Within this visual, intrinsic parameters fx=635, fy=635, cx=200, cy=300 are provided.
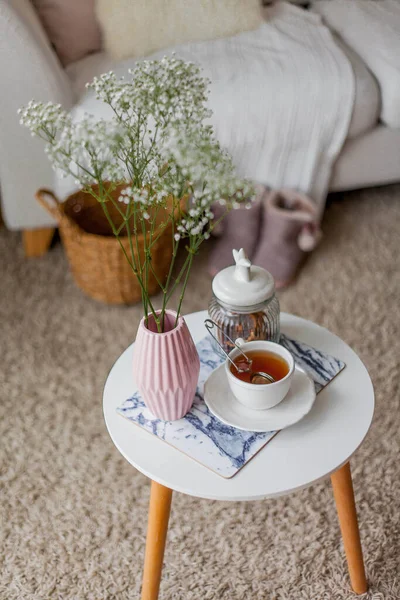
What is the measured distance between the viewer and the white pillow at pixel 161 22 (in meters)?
1.86

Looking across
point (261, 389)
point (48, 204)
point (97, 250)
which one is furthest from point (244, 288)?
point (48, 204)

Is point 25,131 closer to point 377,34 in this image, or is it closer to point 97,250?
Answer: point 97,250

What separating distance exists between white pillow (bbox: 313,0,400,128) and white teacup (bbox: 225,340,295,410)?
1.16 m

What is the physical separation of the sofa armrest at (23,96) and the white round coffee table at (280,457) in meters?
0.88

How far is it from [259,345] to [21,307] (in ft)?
3.28

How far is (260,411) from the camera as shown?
94cm

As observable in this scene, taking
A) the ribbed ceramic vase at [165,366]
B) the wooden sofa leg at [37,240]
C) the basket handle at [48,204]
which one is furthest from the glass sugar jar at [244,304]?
the wooden sofa leg at [37,240]

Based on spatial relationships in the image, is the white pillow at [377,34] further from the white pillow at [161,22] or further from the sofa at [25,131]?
the white pillow at [161,22]

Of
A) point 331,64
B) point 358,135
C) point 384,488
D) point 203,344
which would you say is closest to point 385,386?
point 384,488

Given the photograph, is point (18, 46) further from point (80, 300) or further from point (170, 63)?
point (170, 63)

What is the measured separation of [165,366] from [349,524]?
1.43ft

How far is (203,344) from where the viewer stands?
1.09 m

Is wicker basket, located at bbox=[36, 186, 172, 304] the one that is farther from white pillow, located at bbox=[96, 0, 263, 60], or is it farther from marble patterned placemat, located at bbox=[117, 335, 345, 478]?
marble patterned placemat, located at bbox=[117, 335, 345, 478]

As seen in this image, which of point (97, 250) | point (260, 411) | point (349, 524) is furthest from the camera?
point (97, 250)
